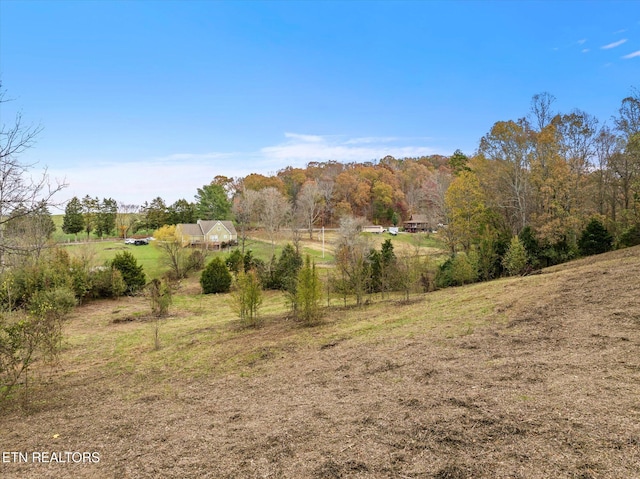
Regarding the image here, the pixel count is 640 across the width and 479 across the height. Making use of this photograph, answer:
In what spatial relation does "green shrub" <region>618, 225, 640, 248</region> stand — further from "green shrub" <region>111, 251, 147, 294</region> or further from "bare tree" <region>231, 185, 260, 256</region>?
"bare tree" <region>231, 185, 260, 256</region>

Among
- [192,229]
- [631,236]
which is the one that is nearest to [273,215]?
[192,229]

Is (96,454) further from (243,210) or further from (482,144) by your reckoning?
(243,210)

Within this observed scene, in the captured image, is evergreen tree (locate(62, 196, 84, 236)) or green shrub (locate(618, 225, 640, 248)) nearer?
green shrub (locate(618, 225, 640, 248))

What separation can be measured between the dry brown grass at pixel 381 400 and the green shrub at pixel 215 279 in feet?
45.6

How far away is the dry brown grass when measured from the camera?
3.89m

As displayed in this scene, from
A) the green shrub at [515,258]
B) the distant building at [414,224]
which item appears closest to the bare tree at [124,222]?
the distant building at [414,224]

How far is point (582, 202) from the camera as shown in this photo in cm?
2388

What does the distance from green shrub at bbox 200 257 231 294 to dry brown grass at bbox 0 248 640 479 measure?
13897 mm

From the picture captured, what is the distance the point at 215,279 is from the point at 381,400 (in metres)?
21.6

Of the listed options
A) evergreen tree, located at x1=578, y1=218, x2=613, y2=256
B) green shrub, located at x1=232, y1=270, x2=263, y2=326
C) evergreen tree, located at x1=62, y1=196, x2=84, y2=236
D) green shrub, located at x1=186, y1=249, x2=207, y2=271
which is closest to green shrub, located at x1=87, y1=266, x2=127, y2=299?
green shrub, located at x1=186, y1=249, x2=207, y2=271

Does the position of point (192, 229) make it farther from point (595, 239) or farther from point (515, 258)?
point (595, 239)

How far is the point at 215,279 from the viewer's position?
25.5 meters

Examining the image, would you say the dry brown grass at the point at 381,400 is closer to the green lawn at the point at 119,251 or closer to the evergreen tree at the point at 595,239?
the evergreen tree at the point at 595,239

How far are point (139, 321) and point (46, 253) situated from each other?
11306 millimetres
